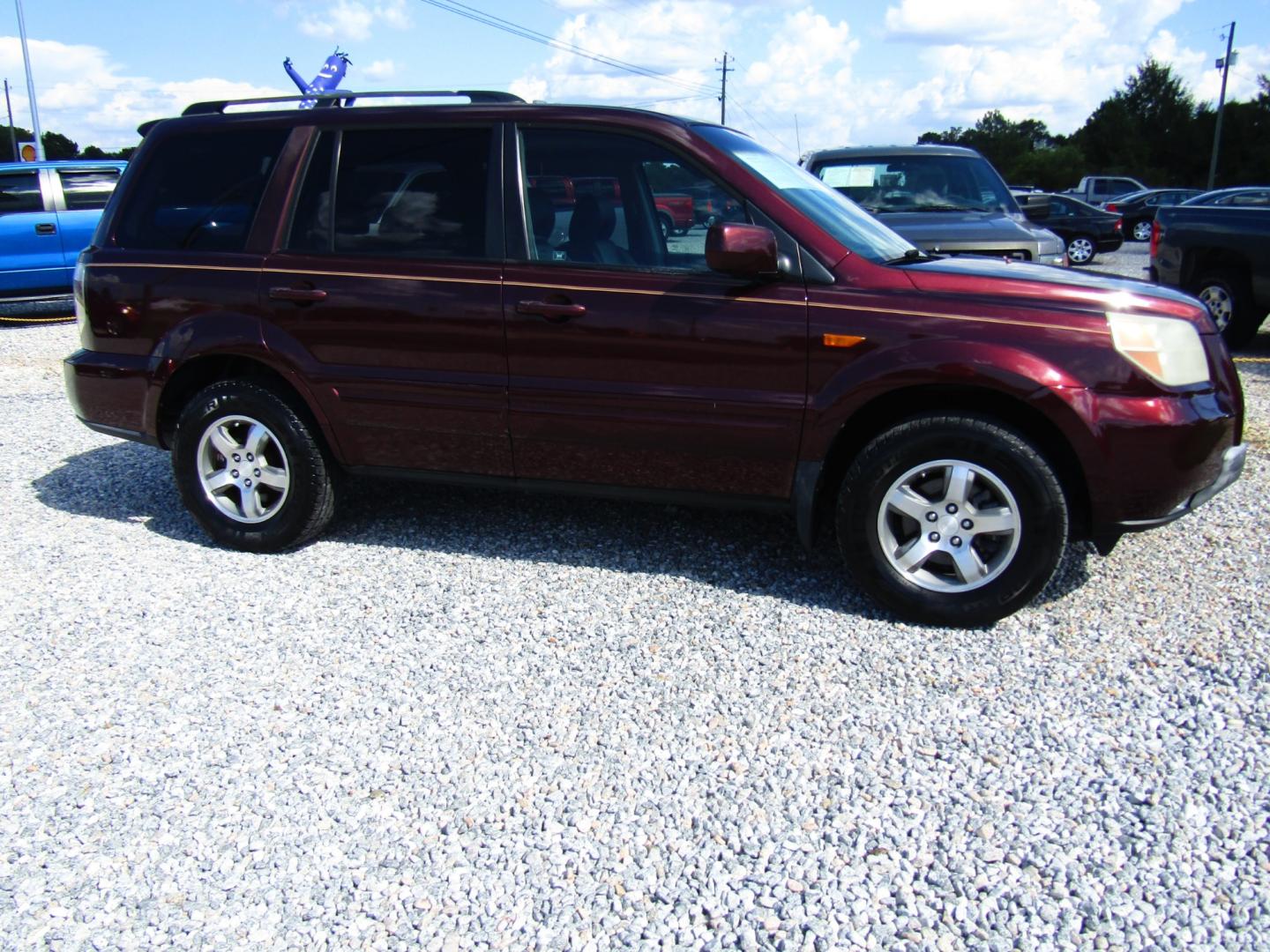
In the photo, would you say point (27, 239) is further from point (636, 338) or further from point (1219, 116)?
point (1219, 116)

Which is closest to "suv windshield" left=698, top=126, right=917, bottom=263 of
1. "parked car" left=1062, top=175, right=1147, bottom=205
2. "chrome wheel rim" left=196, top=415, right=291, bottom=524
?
"chrome wheel rim" left=196, top=415, right=291, bottom=524

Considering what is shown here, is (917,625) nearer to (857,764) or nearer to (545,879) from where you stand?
(857,764)

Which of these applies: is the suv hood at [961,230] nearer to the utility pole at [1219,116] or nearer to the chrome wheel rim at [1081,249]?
the chrome wheel rim at [1081,249]

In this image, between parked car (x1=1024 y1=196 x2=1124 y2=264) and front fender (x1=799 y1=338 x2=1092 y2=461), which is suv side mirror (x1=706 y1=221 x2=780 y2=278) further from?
parked car (x1=1024 y1=196 x2=1124 y2=264)

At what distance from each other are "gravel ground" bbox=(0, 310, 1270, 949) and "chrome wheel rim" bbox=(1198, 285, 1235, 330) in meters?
5.72

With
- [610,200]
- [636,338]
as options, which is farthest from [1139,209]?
[636,338]

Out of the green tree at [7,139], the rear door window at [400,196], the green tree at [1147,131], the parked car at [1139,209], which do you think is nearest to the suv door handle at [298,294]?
the rear door window at [400,196]

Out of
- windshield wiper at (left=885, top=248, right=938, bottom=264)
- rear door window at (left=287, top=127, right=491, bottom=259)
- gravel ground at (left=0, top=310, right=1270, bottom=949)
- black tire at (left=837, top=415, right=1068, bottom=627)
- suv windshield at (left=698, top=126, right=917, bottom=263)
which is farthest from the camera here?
rear door window at (left=287, top=127, right=491, bottom=259)

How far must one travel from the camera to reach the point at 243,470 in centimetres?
464

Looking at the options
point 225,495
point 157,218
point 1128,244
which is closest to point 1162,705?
point 225,495

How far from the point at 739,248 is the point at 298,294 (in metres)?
1.91

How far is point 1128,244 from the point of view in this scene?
89.5 feet

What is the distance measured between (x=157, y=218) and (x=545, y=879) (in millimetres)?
3626

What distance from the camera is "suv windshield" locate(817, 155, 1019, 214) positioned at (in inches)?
345
